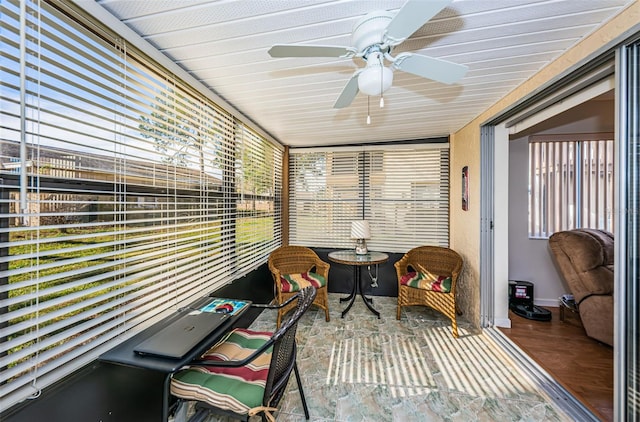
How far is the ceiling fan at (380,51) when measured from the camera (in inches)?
41.1

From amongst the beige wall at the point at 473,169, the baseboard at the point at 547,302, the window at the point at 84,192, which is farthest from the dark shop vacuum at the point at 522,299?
the window at the point at 84,192

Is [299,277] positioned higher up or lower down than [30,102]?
lower down

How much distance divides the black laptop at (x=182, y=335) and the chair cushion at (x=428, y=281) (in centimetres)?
217

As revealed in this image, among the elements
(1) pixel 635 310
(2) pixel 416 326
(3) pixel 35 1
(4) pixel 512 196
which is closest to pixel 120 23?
(3) pixel 35 1

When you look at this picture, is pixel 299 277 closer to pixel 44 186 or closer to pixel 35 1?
pixel 44 186

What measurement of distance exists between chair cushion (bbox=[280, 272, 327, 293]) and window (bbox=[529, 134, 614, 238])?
299 centimetres

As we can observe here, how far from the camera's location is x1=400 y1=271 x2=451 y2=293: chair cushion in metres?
2.69

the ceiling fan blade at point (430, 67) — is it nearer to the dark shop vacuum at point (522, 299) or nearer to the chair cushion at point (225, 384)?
the chair cushion at point (225, 384)

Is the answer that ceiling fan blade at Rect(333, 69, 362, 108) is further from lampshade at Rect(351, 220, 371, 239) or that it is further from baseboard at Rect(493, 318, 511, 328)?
baseboard at Rect(493, 318, 511, 328)

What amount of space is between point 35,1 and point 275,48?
0.97m

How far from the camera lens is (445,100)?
2.27 m

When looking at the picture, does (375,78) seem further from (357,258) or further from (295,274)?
(295,274)

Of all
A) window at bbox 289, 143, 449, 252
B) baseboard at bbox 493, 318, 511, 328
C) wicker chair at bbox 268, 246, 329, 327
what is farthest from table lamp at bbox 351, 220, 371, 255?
baseboard at bbox 493, 318, 511, 328

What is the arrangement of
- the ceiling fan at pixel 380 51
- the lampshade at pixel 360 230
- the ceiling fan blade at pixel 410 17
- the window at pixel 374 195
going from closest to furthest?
the ceiling fan blade at pixel 410 17
the ceiling fan at pixel 380 51
the lampshade at pixel 360 230
the window at pixel 374 195
